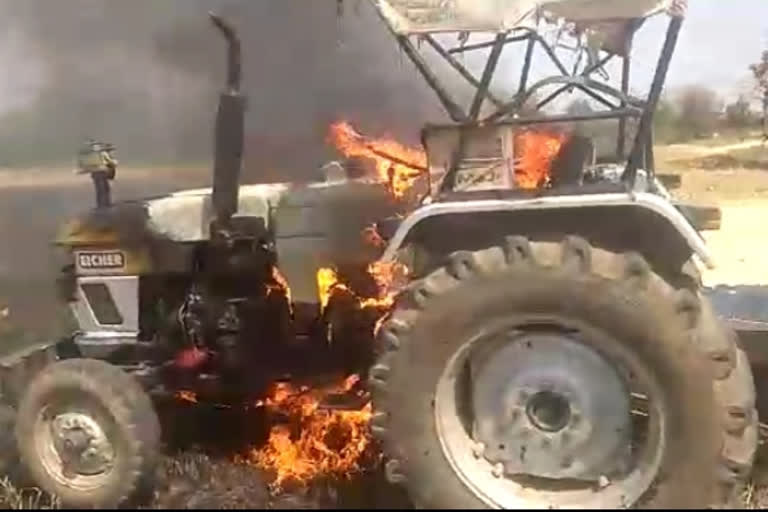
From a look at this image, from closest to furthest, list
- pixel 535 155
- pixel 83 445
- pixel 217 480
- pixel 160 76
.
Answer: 1. pixel 535 155
2. pixel 83 445
3. pixel 217 480
4. pixel 160 76

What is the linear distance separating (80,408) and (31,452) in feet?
1.03

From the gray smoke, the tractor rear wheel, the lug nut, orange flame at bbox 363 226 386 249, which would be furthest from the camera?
the gray smoke

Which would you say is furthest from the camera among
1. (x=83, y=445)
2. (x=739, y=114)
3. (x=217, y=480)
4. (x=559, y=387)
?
(x=739, y=114)

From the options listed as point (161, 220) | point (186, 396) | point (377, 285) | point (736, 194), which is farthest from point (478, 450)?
point (736, 194)

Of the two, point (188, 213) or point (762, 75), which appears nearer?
point (188, 213)

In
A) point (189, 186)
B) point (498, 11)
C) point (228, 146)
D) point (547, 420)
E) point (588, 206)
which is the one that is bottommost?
point (547, 420)

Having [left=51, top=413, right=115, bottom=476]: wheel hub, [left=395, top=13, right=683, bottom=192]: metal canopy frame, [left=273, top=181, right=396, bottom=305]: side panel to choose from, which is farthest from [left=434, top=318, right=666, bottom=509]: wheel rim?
[left=51, top=413, right=115, bottom=476]: wheel hub

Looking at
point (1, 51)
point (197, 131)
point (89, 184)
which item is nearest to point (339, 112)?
point (197, 131)

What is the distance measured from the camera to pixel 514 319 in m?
4.83

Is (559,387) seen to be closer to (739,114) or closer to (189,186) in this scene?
(739,114)

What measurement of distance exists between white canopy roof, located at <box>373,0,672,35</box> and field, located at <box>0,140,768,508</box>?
71.8 inches

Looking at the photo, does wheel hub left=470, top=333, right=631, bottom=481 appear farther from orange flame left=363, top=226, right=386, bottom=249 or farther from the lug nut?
orange flame left=363, top=226, right=386, bottom=249

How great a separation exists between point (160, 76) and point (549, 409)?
528 centimetres

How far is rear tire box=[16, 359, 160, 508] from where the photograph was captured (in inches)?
221
